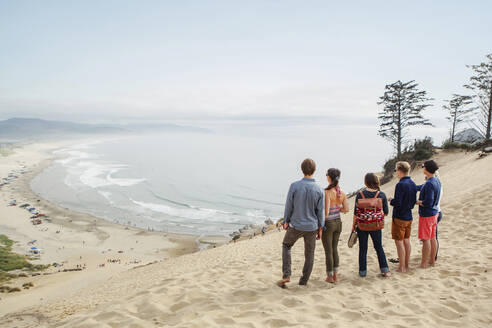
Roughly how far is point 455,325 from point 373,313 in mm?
909

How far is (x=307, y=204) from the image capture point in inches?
169

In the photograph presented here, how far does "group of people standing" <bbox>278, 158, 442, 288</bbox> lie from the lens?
430 centimetres

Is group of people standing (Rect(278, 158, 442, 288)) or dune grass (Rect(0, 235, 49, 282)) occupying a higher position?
group of people standing (Rect(278, 158, 442, 288))

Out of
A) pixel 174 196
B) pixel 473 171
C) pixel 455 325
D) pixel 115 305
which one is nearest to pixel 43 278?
pixel 115 305

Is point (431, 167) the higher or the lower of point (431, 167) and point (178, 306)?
the higher

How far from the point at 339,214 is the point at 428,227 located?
1.95 m

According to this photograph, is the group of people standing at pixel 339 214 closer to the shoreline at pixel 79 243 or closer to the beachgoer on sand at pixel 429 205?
the beachgoer on sand at pixel 429 205

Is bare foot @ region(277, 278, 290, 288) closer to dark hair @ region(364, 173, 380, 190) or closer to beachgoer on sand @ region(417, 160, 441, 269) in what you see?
dark hair @ region(364, 173, 380, 190)

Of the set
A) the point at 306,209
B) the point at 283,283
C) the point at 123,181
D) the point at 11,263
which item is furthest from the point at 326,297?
the point at 123,181

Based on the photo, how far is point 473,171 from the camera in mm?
Result: 15523

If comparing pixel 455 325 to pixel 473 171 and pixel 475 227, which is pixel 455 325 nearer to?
pixel 475 227

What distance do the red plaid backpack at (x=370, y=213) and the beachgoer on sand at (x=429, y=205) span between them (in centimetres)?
96

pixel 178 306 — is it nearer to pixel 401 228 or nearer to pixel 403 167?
pixel 401 228

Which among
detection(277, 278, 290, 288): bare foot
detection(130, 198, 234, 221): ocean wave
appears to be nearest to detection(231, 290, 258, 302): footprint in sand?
detection(277, 278, 290, 288): bare foot
